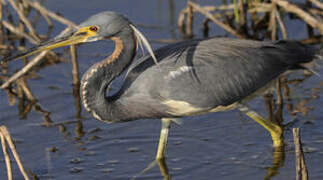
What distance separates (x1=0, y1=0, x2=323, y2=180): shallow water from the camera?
6.21 m

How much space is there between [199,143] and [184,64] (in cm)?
100

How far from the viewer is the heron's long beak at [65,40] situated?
584 centimetres

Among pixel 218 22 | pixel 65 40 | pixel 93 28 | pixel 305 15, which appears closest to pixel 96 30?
pixel 93 28

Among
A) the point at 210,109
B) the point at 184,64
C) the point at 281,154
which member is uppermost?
the point at 184,64

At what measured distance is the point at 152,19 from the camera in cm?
1005

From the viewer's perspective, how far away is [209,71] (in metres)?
6.20

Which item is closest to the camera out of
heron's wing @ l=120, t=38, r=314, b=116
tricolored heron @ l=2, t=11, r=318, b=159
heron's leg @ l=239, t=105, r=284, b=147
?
tricolored heron @ l=2, t=11, r=318, b=159

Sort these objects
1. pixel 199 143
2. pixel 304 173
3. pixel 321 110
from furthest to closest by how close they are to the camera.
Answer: pixel 321 110 → pixel 199 143 → pixel 304 173

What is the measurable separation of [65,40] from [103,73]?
45 cm

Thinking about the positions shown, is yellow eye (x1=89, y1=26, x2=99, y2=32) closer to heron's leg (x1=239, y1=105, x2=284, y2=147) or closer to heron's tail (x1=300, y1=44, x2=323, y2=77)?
heron's leg (x1=239, y1=105, x2=284, y2=147)

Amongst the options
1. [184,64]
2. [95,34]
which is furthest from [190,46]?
[95,34]

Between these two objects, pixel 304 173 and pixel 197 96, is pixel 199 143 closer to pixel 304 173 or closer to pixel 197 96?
pixel 197 96

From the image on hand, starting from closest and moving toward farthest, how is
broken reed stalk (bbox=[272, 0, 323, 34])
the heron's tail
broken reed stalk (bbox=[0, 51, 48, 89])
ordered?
the heron's tail
broken reed stalk (bbox=[0, 51, 48, 89])
broken reed stalk (bbox=[272, 0, 323, 34])

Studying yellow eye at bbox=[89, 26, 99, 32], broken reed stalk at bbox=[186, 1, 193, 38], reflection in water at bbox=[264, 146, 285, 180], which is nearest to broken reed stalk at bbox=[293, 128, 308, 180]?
reflection in water at bbox=[264, 146, 285, 180]
